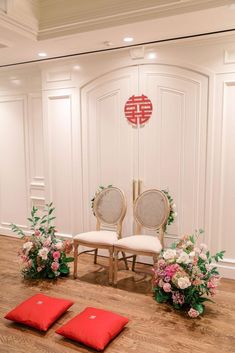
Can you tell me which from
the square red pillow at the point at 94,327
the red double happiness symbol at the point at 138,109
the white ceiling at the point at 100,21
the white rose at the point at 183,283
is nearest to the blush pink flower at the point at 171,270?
the white rose at the point at 183,283

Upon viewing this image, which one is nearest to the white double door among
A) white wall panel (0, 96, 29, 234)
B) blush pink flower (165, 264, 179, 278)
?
blush pink flower (165, 264, 179, 278)

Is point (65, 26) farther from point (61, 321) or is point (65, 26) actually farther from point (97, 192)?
point (61, 321)

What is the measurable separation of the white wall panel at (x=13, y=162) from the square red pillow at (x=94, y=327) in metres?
2.60

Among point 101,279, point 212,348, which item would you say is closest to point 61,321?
point 101,279

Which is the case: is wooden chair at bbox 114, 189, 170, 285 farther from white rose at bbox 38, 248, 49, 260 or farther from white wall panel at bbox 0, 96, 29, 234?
white wall panel at bbox 0, 96, 29, 234

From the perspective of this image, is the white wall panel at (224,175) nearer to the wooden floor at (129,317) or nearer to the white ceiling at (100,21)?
the wooden floor at (129,317)

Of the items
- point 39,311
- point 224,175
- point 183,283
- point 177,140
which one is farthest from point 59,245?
point 224,175

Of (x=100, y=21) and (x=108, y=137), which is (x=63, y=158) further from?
(x=100, y=21)

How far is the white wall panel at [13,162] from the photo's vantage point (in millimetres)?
4586

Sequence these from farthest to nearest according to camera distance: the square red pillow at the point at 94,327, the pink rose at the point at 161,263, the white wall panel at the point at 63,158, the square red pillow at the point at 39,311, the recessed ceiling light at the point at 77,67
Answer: the white wall panel at the point at 63,158 → the recessed ceiling light at the point at 77,67 → the pink rose at the point at 161,263 → the square red pillow at the point at 39,311 → the square red pillow at the point at 94,327

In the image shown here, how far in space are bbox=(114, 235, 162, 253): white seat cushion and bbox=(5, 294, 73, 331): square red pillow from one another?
73cm

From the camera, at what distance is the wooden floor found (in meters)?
2.23

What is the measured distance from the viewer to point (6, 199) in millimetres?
4867

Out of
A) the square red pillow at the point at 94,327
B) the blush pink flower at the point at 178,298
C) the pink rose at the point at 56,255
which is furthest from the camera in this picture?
the pink rose at the point at 56,255
